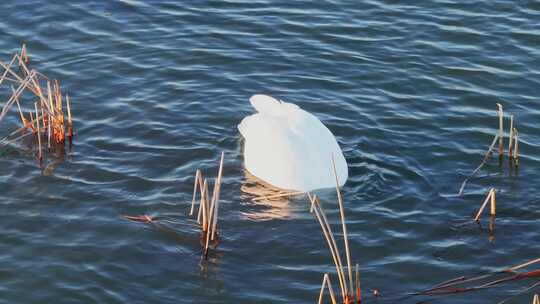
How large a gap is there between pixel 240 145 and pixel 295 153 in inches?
60.4

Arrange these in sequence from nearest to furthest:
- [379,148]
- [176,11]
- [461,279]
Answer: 1. [461,279]
2. [379,148]
3. [176,11]

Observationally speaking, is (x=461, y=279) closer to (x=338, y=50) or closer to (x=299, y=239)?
(x=299, y=239)

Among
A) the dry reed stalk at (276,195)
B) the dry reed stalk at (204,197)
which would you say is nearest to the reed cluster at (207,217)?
the dry reed stalk at (204,197)

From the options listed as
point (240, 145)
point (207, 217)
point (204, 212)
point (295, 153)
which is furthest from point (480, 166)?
point (204, 212)

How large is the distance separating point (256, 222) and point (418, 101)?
376cm

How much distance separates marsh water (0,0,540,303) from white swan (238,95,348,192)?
256mm

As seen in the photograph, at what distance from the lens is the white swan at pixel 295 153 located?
12.0 meters

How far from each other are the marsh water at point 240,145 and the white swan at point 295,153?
0.26m

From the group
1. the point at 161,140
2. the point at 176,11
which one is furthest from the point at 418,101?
the point at 176,11

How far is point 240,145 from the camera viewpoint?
13.4 m

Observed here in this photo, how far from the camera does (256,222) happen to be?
1160cm

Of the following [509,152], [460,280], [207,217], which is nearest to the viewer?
[460,280]

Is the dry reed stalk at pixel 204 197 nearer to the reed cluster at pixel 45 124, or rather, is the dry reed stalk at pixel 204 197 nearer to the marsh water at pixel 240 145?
the marsh water at pixel 240 145

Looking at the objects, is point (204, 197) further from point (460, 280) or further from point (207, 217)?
point (460, 280)
